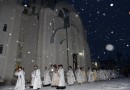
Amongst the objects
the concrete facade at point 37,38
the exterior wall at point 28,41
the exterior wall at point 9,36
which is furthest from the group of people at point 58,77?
the exterior wall at point 28,41

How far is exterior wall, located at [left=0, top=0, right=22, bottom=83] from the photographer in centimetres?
1739

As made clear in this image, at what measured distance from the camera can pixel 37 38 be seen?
2289 cm

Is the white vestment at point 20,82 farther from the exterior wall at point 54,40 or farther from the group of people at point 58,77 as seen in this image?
the exterior wall at point 54,40

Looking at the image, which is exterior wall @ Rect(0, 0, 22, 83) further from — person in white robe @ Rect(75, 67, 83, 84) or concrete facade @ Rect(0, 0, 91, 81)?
person in white robe @ Rect(75, 67, 83, 84)

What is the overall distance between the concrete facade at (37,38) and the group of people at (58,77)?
12.8 feet

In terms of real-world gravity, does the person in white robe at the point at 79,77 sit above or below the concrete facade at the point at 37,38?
below

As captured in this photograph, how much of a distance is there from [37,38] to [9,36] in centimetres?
510

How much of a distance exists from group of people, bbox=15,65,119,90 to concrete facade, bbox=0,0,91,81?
3.92 metres

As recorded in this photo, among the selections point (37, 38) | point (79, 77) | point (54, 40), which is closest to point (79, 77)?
point (79, 77)

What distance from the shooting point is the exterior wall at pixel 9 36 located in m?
17.4

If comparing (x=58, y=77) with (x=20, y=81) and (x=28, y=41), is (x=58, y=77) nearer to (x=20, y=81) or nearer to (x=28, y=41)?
(x=20, y=81)

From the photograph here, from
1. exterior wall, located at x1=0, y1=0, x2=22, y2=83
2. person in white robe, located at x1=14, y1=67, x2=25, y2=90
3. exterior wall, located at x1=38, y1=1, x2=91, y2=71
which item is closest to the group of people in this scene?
person in white robe, located at x1=14, y1=67, x2=25, y2=90

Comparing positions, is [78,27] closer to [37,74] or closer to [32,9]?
[32,9]

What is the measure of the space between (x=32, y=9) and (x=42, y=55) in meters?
8.40
